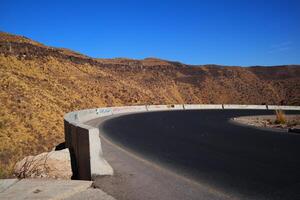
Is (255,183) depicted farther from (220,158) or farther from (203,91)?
(203,91)

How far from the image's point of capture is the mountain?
1110 inches

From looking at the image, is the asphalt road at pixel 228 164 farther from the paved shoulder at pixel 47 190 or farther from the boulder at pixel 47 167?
the boulder at pixel 47 167

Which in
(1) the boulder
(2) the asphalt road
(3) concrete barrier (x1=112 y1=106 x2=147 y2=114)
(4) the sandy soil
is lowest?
(4) the sandy soil

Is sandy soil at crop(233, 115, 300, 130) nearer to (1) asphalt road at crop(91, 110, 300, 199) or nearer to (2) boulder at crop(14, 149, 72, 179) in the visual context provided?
(1) asphalt road at crop(91, 110, 300, 199)

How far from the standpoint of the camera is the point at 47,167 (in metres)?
8.79

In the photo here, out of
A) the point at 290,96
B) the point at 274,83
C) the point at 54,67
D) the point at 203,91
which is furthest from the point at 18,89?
the point at 274,83

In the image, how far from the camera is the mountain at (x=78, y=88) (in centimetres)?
2820

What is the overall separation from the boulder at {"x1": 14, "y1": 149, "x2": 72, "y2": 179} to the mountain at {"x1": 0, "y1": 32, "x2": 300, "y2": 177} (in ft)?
3.45

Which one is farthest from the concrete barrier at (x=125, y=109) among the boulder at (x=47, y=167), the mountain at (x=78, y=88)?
the boulder at (x=47, y=167)

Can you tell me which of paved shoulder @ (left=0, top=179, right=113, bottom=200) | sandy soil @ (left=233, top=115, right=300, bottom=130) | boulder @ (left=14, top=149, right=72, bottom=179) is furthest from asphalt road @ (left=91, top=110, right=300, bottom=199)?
sandy soil @ (left=233, top=115, right=300, bottom=130)

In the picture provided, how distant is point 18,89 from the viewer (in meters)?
39.4

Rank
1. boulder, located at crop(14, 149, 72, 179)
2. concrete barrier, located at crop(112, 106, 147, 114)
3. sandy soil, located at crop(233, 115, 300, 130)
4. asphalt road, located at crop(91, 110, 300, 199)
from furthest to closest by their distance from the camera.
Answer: concrete barrier, located at crop(112, 106, 147, 114), sandy soil, located at crop(233, 115, 300, 130), boulder, located at crop(14, 149, 72, 179), asphalt road, located at crop(91, 110, 300, 199)

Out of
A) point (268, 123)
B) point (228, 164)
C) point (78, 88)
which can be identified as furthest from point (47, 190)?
point (78, 88)

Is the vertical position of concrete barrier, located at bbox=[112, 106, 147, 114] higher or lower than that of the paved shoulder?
lower
